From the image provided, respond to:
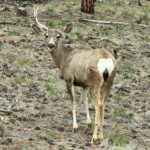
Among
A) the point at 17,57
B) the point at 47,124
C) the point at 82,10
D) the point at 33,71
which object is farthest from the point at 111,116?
the point at 82,10

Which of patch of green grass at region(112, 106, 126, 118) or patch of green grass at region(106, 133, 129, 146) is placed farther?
patch of green grass at region(112, 106, 126, 118)

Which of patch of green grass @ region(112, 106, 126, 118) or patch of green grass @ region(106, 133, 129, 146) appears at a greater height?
patch of green grass @ region(106, 133, 129, 146)

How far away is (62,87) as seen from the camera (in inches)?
558

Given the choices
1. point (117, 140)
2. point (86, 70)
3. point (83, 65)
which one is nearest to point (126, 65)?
point (83, 65)

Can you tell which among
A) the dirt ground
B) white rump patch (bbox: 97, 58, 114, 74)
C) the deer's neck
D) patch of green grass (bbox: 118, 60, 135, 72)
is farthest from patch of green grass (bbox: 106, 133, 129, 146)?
patch of green grass (bbox: 118, 60, 135, 72)

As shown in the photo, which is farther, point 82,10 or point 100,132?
point 82,10

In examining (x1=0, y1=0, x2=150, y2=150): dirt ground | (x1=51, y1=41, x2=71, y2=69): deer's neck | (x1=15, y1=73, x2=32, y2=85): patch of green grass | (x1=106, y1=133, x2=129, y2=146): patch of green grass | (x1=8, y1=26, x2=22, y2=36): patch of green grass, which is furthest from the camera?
(x1=8, y1=26, x2=22, y2=36): patch of green grass

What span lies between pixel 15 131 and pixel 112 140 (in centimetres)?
183

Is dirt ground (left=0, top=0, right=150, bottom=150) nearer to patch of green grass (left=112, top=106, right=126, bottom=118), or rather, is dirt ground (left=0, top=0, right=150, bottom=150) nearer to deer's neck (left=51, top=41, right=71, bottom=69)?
patch of green grass (left=112, top=106, right=126, bottom=118)

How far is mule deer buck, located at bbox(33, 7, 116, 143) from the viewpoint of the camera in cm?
1012

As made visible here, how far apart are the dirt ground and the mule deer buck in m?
0.59

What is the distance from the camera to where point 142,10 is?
24.8 metres

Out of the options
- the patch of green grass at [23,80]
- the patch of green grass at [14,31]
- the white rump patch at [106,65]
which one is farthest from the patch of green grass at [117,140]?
the patch of green grass at [14,31]

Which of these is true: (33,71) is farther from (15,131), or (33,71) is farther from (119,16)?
(119,16)
